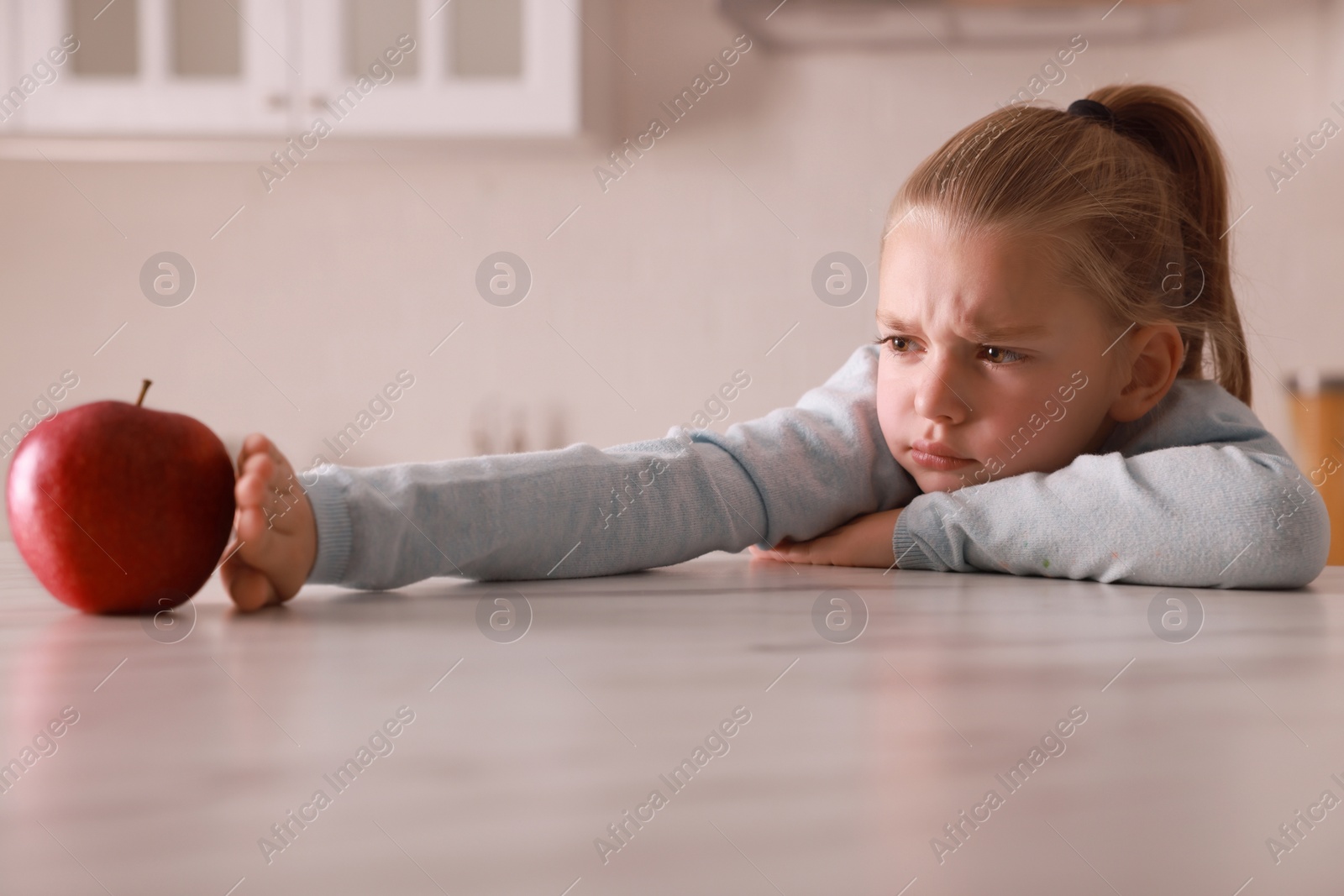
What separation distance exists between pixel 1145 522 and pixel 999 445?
14 cm

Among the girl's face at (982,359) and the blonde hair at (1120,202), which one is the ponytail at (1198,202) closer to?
the blonde hair at (1120,202)

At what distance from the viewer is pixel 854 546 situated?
918 mm

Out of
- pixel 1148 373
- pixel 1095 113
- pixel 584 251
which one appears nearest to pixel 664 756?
pixel 1148 373

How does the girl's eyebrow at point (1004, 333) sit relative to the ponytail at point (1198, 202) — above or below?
below

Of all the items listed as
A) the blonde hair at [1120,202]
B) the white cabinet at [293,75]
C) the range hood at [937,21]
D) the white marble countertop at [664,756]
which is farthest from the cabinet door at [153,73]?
the white marble countertop at [664,756]

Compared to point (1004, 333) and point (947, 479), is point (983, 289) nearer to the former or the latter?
point (1004, 333)

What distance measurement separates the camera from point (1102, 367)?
958mm

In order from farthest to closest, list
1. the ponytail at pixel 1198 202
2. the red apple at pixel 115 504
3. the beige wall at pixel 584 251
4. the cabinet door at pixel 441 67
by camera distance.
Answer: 1. the beige wall at pixel 584 251
2. the cabinet door at pixel 441 67
3. the ponytail at pixel 1198 202
4. the red apple at pixel 115 504

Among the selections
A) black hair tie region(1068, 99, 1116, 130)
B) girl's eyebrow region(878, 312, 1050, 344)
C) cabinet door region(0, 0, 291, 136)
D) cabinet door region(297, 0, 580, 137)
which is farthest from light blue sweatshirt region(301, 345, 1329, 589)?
cabinet door region(0, 0, 291, 136)

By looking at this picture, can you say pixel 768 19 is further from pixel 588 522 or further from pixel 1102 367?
pixel 588 522

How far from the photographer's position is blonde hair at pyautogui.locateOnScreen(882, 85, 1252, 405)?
93cm

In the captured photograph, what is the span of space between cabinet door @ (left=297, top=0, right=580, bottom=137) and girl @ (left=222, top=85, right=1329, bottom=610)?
1150 millimetres

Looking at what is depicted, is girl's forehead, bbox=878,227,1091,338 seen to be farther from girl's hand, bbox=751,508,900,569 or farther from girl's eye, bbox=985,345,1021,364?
girl's hand, bbox=751,508,900,569

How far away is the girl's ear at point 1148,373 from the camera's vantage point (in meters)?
0.98
